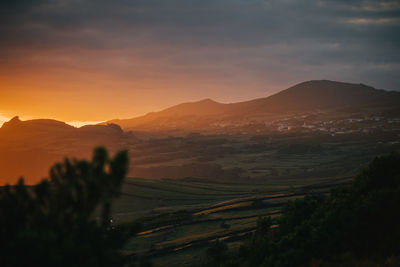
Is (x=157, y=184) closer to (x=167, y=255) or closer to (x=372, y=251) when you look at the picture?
(x=167, y=255)

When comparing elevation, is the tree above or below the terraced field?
above

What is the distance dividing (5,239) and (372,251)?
106 feet

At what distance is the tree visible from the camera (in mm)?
14312

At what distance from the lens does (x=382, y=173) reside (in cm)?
4241

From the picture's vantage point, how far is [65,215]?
52.8ft

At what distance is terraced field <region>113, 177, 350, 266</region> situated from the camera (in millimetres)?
75500

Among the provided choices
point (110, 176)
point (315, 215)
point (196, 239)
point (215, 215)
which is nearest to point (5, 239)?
point (110, 176)

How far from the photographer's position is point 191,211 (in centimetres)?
11119

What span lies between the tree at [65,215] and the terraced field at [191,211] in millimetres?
40578

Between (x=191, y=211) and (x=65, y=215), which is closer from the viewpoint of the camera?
(x=65, y=215)

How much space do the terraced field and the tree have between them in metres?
40.6

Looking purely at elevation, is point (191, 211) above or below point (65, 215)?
below

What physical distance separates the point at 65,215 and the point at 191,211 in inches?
3859

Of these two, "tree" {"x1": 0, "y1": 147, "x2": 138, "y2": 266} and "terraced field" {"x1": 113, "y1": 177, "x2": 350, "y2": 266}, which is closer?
"tree" {"x1": 0, "y1": 147, "x2": 138, "y2": 266}
